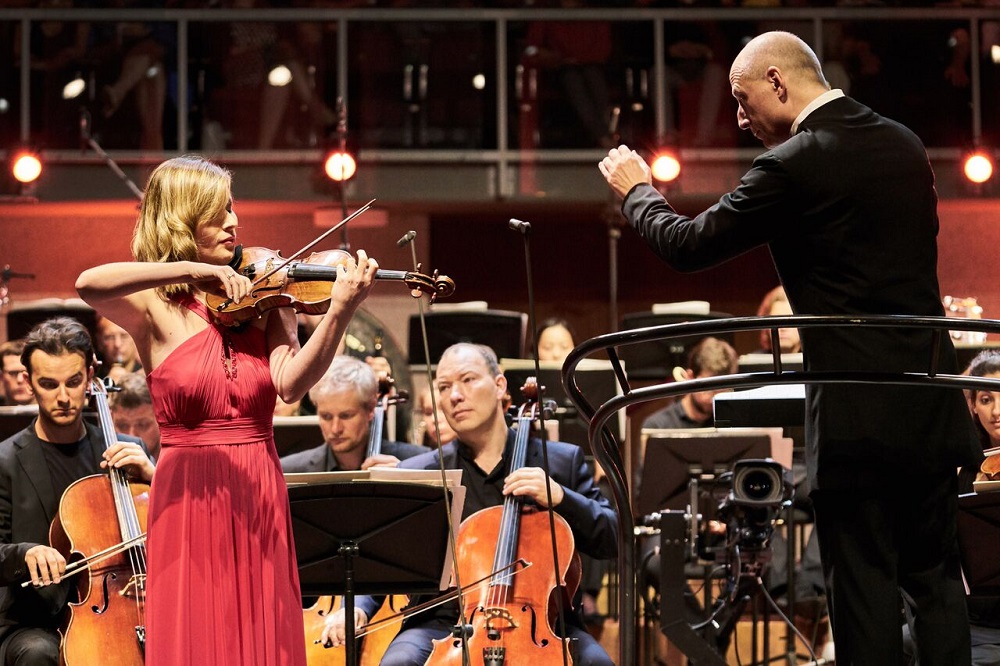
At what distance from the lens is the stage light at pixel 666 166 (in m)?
9.18

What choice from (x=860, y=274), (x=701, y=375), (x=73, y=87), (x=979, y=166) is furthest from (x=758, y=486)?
(x=73, y=87)

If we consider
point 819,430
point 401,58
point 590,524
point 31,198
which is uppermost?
point 401,58

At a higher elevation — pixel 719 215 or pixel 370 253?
pixel 370 253

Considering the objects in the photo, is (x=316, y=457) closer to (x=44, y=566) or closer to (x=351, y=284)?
(x=44, y=566)

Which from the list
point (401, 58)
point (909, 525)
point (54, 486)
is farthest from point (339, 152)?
point (909, 525)

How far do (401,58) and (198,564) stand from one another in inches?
297

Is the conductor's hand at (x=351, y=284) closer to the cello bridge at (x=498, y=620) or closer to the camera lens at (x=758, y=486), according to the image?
the cello bridge at (x=498, y=620)

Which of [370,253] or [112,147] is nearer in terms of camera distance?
[112,147]

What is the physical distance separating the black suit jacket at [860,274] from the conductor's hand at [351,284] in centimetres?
80

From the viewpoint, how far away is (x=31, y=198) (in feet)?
30.0

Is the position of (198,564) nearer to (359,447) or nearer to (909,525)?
(909,525)

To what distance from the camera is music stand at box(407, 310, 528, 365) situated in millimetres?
6660

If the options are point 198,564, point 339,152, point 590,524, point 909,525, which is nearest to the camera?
point 909,525

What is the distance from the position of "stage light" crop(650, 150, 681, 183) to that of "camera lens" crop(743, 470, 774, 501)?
5.40 m
